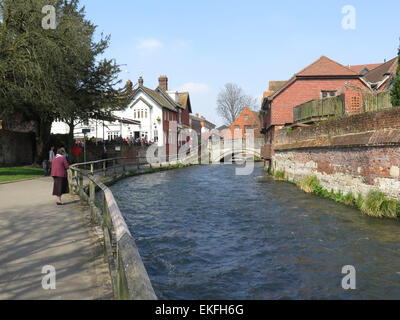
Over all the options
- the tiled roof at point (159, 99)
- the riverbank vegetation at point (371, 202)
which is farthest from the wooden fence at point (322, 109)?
the tiled roof at point (159, 99)

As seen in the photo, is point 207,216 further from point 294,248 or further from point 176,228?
point 294,248

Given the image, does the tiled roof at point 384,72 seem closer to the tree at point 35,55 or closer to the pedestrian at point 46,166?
the tree at point 35,55

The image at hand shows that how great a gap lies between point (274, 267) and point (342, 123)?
9024 millimetres

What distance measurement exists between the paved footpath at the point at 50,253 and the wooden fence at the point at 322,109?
15.9 metres

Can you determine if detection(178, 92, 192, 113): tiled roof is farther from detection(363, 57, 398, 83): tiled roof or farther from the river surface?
the river surface

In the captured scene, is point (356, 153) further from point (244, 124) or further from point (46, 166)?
point (244, 124)

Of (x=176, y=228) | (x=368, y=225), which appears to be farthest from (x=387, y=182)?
(x=176, y=228)

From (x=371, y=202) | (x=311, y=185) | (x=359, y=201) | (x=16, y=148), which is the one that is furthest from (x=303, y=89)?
(x=16, y=148)

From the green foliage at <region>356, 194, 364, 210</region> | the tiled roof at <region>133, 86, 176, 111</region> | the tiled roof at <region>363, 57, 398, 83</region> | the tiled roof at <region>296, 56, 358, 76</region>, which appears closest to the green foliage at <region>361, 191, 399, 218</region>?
the green foliage at <region>356, 194, 364, 210</region>

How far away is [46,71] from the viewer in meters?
18.3

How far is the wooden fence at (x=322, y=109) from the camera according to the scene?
20.3m

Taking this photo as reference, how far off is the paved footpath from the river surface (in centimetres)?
153

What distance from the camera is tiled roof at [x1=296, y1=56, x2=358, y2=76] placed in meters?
30.4

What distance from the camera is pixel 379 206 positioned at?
11.0m
